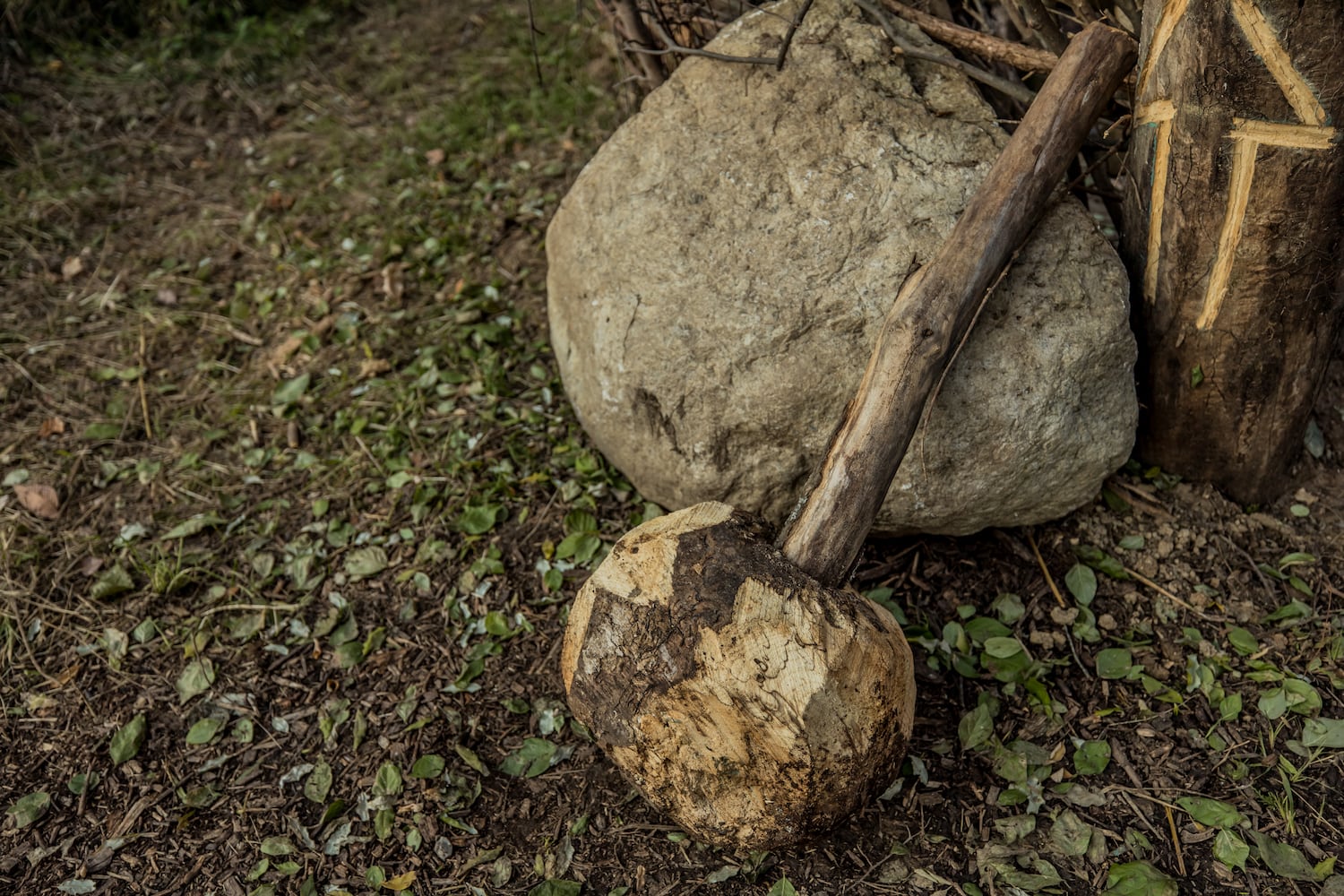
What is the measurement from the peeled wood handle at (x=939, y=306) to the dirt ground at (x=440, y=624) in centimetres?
61

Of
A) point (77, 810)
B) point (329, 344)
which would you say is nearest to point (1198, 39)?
point (329, 344)

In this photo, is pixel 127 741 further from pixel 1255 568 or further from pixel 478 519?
pixel 1255 568

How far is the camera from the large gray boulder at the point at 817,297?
248 centimetres

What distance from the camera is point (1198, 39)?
2.18m

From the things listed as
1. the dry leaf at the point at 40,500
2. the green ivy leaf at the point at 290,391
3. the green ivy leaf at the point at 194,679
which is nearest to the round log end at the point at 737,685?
the green ivy leaf at the point at 194,679

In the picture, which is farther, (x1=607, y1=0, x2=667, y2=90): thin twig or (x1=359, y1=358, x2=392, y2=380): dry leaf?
(x1=359, y1=358, x2=392, y2=380): dry leaf

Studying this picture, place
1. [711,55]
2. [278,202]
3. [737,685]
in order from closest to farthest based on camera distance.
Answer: [737,685] < [711,55] < [278,202]

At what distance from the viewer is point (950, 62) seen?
2707 millimetres

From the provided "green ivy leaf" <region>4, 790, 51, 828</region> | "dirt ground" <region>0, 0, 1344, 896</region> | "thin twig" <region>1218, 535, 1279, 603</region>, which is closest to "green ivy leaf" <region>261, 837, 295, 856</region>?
"dirt ground" <region>0, 0, 1344, 896</region>

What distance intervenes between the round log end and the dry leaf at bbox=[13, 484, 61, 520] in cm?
203

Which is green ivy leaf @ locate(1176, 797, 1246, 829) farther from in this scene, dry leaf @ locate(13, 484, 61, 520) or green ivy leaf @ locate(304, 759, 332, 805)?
dry leaf @ locate(13, 484, 61, 520)

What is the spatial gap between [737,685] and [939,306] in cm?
103

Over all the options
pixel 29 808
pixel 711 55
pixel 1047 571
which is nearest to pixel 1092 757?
pixel 1047 571

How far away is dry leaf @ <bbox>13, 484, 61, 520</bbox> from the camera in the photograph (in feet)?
10.3
